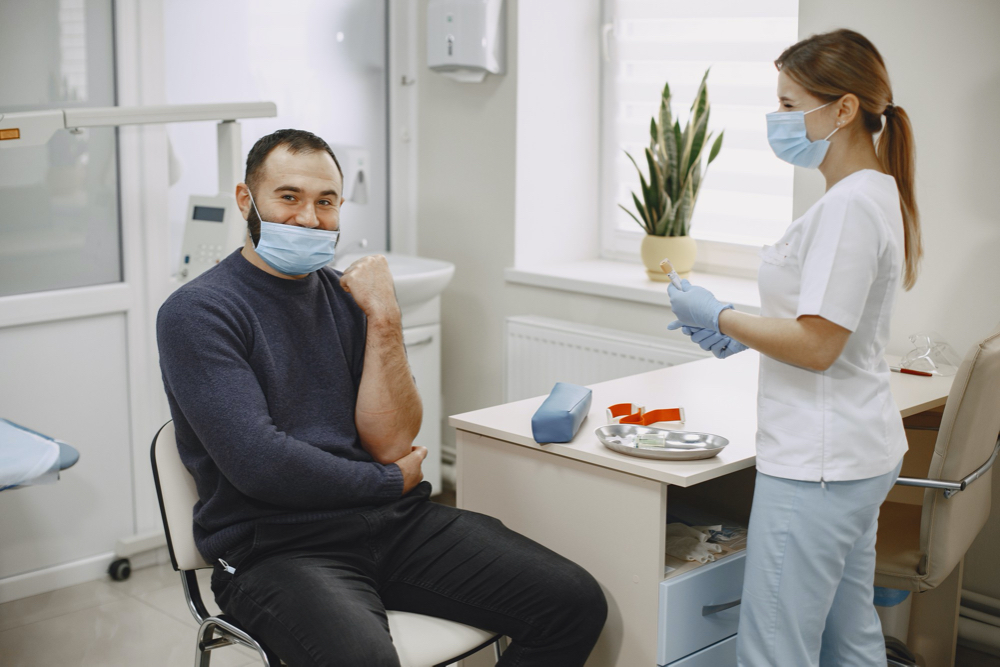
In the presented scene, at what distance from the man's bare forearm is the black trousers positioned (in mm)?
116

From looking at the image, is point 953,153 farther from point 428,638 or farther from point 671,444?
point 428,638

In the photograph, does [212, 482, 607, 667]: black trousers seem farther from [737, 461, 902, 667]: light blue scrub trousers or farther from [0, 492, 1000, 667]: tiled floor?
[0, 492, 1000, 667]: tiled floor

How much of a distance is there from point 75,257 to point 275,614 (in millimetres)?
1653

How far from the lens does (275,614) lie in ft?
4.81

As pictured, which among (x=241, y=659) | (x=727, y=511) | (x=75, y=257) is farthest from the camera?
(x=75, y=257)

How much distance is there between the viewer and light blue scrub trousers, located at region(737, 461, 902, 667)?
1.45 m

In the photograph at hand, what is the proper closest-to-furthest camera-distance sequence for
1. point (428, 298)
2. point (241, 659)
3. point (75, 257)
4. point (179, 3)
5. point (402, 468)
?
point (402, 468)
point (241, 659)
point (75, 257)
point (179, 3)
point (428, 298)

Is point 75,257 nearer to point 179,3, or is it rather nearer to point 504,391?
point 179,3

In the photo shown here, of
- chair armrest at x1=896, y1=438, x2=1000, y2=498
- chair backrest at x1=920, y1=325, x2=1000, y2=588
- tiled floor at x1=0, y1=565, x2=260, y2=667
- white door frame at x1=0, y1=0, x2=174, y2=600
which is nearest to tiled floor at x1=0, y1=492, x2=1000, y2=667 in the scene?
tiled floor at x1=0, y1=565, x2=260, y2=667

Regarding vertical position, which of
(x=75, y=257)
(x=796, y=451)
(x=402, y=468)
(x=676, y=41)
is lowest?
(x=402, y=468)

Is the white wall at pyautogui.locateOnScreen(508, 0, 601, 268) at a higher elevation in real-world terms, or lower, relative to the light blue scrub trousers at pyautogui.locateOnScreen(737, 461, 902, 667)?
higher

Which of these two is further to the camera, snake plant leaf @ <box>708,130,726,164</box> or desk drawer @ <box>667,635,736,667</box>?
snake plant leaf @ <box>708,130,726,164</box>

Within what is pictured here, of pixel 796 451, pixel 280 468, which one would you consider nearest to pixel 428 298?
pixel 280 468

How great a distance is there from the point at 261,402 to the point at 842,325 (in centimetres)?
92
